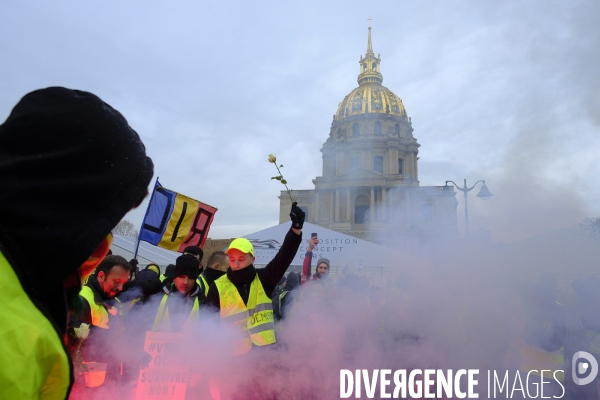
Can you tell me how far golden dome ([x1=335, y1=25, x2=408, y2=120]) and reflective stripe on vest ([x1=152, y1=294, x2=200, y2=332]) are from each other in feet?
187

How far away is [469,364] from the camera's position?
16.0 ft

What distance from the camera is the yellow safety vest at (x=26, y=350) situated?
1.93ft

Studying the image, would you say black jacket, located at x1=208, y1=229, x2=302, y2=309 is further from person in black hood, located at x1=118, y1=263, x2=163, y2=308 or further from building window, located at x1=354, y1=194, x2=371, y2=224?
building window, located at x1=354, y1=194, x2=371, y2=224

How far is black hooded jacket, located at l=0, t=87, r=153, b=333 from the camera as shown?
0.69 meters

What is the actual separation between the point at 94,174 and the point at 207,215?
23.7 feet

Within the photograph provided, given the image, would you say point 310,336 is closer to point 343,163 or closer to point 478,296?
point 478,296

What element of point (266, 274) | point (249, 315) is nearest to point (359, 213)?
point (266, 274)

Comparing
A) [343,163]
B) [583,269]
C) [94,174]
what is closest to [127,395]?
[94,174]

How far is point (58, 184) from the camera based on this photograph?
0.74 metres

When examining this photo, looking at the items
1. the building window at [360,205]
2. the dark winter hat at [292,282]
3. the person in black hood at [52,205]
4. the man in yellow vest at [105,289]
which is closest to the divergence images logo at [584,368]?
the dark winter hat at [292,282]

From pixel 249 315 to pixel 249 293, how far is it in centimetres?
21

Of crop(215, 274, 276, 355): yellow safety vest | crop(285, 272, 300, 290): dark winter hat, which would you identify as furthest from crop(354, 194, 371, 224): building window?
crop(215, 274, 276, 355): yellow safety vest

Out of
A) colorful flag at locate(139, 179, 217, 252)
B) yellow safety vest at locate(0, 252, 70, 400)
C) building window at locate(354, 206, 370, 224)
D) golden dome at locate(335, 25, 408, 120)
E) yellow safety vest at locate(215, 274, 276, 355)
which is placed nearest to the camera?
yellow safety vest at locate(0, 252, 70, 400)

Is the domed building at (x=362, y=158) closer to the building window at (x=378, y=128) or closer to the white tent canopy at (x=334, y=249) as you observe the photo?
the building window at (x=378, y=128)
